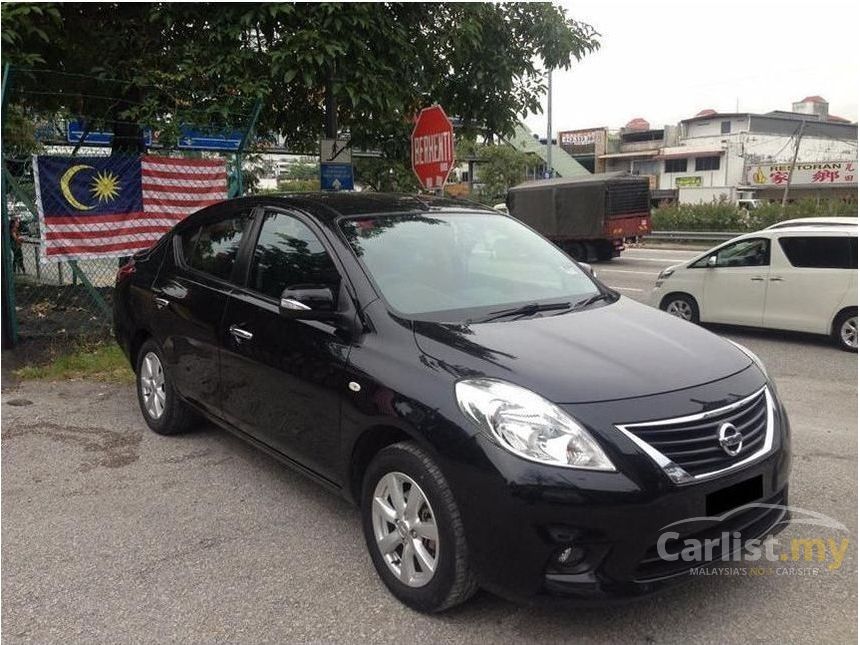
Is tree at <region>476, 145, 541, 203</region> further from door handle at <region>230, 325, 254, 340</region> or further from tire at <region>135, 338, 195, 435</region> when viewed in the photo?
door handle at <region>230, 325, 254, 340</region>

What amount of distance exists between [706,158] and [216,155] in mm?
58842

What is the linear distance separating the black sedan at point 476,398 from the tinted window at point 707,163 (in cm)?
6127

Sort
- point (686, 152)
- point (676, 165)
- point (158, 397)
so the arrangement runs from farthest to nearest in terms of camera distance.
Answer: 1. point (676, 165)
2. point (686, 152)
3. point (158, 397)

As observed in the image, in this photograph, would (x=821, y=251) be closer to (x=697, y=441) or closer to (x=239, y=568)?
(x=697, y=441)

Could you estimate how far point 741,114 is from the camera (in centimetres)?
6544

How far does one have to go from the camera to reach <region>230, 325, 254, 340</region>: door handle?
3996mm

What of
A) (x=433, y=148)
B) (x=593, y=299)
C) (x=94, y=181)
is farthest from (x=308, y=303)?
(x=433, y=148)

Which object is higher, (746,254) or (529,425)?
(746,254)

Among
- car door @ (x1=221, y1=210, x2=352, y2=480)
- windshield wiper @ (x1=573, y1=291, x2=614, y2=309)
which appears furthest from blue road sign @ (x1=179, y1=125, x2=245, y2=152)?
windshield wiper @ (x1=573, y1=291, x2=614, y2=309)

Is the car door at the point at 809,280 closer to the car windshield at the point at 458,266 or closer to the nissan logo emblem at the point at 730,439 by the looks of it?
the car windshield at the point at 458,266

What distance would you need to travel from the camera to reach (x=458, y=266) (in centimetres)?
388

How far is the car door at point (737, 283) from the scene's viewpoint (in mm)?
9276

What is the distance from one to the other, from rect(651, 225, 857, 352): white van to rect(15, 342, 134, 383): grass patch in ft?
23.7

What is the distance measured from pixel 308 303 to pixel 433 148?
5.26 meters
